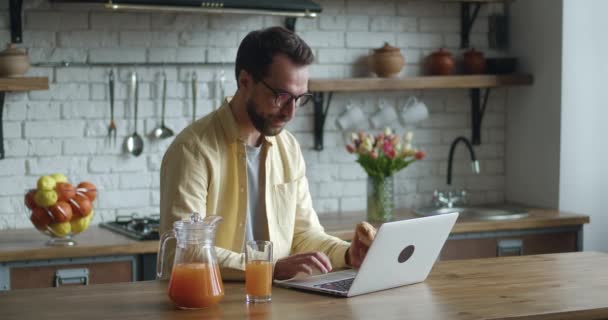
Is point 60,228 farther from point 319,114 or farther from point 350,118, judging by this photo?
point 350,118

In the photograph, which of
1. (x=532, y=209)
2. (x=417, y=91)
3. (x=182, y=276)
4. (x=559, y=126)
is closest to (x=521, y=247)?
(x=532, y=209)

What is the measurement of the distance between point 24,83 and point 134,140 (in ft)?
1.97

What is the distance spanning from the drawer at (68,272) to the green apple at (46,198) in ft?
0.74

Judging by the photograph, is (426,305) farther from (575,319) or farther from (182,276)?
(182,276)

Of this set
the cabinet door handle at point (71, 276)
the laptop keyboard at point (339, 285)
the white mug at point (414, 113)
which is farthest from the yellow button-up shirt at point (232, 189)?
the white mug at point (414, 113)

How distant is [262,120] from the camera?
9.07ft

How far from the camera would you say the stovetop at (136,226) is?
3.60 metres

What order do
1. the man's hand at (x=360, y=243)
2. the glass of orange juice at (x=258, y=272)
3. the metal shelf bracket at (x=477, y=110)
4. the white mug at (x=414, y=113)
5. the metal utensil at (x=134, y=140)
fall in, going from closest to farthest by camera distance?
the glass of orange juice at (x=258, y=272) < the man's hand at (x=360, y=243) < the metal utensil at (x=134, y=140) < the white mug at (x=414, y=113) < the metal shelf bracket at (x=477, y=110)

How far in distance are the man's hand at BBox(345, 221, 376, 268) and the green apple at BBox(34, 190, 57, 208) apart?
134 cm

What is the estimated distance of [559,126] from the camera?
449cm

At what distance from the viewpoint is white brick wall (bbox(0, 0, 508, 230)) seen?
13.0 feet

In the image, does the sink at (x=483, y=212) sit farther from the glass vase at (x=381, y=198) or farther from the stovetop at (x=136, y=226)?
the stovetop at (x=136, y=226)

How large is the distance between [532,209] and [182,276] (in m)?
2.78

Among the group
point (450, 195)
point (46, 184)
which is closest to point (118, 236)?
point (46, 184)
